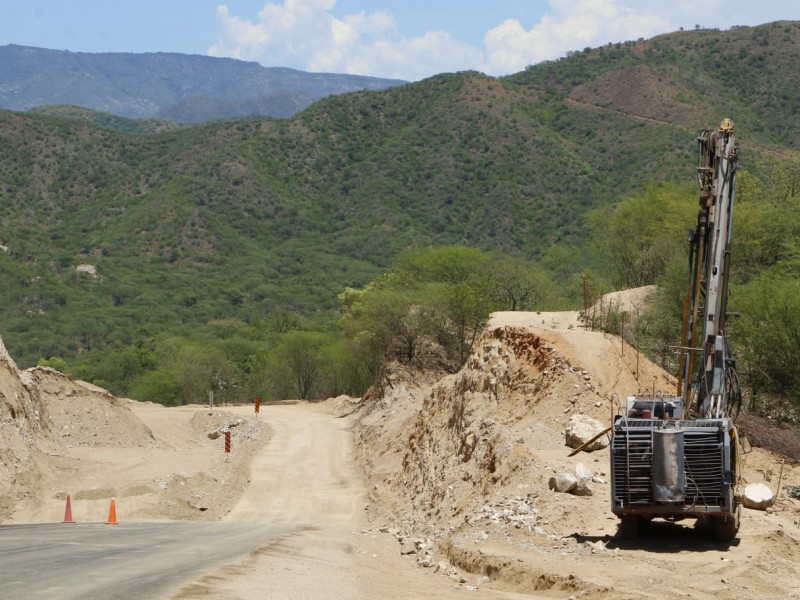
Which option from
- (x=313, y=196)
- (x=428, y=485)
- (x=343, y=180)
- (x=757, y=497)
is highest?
(x=343, y=180)

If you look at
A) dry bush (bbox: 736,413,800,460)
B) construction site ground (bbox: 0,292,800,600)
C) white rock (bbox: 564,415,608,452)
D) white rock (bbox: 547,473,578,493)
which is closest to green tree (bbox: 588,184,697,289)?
construction site ground (bbox: 0,292,800,600)

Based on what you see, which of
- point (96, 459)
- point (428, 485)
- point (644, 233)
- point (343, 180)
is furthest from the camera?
point (343, 180)

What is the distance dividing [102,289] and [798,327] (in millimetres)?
99441

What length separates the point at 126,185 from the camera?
465 feet

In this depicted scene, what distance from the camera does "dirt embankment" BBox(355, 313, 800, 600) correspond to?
52.5ft

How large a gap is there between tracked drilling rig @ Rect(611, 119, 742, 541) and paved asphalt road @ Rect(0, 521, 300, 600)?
21.8 ft

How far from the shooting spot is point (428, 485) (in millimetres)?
29703

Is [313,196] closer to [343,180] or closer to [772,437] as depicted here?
[343,180]

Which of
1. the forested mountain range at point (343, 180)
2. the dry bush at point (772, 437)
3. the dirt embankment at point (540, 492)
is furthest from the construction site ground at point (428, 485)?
the forested mountain range at point (343, 180)

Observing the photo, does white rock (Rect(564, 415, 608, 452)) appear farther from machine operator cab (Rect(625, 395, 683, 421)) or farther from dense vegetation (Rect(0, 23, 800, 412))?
dense vegetation (Rect(0, 23, 800, 412))

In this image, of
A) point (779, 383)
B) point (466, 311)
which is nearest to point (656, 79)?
point (466, 311)

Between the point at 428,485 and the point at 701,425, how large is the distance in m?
13.2

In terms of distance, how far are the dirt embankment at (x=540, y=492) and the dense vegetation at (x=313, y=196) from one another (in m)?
42.3

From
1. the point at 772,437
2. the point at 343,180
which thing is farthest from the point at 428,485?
the point at 343,180
